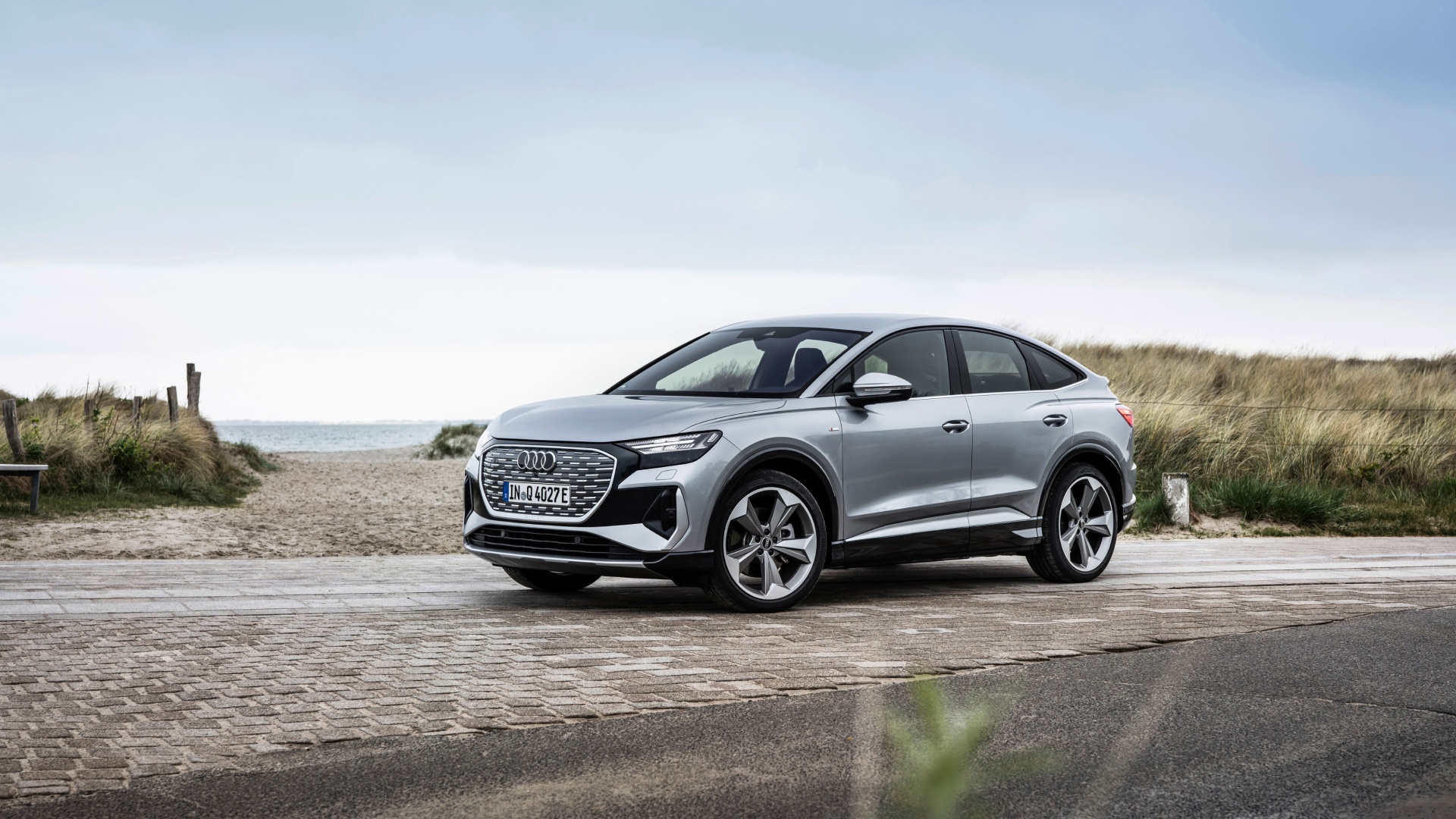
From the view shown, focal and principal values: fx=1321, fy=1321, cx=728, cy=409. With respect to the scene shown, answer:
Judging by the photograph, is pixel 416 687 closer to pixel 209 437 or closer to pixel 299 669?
pixel 299 669

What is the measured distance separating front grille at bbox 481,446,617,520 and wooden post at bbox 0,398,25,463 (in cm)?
1251

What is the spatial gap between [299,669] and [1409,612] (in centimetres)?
647

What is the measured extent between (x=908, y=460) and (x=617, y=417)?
1906mm

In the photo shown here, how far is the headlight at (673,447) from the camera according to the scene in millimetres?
7320

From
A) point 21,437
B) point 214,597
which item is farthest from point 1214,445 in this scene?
point 21,437

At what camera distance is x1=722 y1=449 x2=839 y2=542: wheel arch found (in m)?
7.52

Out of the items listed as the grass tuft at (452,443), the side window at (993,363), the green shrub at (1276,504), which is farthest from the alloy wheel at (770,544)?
the grass tuft at (452,443)

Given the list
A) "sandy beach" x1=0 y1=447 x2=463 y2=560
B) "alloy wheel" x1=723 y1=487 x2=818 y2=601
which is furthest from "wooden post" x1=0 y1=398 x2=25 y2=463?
"alloy wheel" x1=723 y1=487 x2=818 y2=601

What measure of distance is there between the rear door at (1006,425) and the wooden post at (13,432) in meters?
14.0

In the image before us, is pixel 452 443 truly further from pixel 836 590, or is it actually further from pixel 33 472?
pixel 836 590

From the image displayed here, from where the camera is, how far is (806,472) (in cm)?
785

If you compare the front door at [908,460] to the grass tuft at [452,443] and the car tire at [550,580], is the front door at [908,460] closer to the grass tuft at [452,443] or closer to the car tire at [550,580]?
the car tire at [550,580]

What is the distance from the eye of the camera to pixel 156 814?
12.4 feet

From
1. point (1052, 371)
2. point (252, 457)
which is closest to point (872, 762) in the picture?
point (1052, 371)
